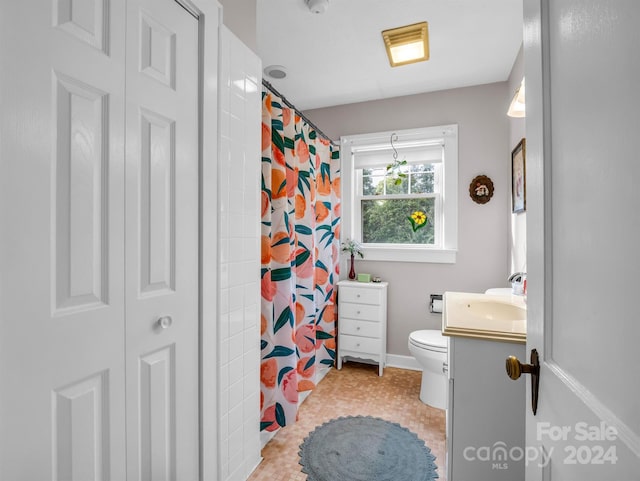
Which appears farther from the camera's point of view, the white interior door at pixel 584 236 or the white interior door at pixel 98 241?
the white interior door at pixel 98 241

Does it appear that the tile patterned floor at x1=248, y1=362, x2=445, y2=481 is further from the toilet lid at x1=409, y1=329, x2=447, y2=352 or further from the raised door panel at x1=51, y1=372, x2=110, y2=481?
the raised door panel at x1=51, y1=372, x2=110, y2=481

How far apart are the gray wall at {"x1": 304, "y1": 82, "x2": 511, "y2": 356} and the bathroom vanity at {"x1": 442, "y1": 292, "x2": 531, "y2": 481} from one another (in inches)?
60.7

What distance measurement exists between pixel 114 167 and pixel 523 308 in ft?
6.06

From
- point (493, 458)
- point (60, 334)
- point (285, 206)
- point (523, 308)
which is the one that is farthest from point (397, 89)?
point (60, 334)

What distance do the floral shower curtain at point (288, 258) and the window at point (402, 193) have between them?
0.54 metres

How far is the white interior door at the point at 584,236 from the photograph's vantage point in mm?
442

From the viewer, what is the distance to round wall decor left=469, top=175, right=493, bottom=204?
8.93 feet

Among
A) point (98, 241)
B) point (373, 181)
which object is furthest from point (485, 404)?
point (373, 181)

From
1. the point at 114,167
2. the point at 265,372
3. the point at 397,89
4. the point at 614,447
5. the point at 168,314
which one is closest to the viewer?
the point at 614,447

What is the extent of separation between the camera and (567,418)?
24.0 inches

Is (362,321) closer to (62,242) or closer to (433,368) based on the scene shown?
(433,368)

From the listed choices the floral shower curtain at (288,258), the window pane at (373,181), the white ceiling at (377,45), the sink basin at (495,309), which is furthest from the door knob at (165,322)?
the window pane at (373,181)

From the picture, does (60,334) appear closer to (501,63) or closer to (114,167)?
(114,167)

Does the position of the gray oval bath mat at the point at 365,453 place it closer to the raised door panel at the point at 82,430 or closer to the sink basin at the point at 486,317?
the sink basin at the point at 486,317
